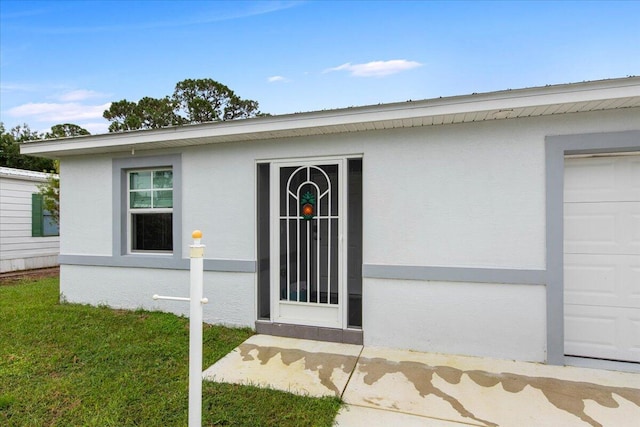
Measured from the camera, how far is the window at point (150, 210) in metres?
4.56

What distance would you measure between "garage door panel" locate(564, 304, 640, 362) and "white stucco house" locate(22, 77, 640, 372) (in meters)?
0.01

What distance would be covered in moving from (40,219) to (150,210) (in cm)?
698

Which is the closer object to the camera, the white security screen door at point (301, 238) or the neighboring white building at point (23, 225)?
the white security screen door at point (301, 238)

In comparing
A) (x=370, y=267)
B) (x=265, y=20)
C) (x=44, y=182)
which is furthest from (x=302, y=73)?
(x=44, y=182)

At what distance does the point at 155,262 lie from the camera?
4.45m

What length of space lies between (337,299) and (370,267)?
1.90ft

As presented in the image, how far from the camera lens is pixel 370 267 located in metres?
3.59

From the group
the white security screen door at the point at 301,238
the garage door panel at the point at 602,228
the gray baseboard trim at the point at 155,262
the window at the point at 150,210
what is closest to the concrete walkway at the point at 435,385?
the white security screen door at the point at 301,238

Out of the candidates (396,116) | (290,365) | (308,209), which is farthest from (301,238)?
(396,116)

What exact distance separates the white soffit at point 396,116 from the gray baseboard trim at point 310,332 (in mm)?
2252

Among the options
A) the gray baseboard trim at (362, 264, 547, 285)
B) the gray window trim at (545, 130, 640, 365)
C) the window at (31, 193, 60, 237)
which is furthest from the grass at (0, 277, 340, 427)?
the window at (31, 193, 60, 237)

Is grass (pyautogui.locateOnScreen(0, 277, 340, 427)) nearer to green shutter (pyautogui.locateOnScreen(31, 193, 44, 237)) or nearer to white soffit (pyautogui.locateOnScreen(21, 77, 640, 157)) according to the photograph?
white soffit (pyautogui.locateOnScreen(21, 77, 640, 157))

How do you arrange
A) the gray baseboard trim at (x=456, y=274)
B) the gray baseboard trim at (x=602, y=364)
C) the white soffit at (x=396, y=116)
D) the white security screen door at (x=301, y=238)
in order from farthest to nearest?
the white security screen door at (x=301, y=238) < the gray baseboard trim at (x=456, y=274) < the gray baseboard trim at (x=602, y=364) < the white soffit at (x=396, y=116)

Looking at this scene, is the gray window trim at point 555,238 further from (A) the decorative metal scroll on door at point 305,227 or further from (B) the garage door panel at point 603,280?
(A) the decorative metal scroll on door at point 305,227
